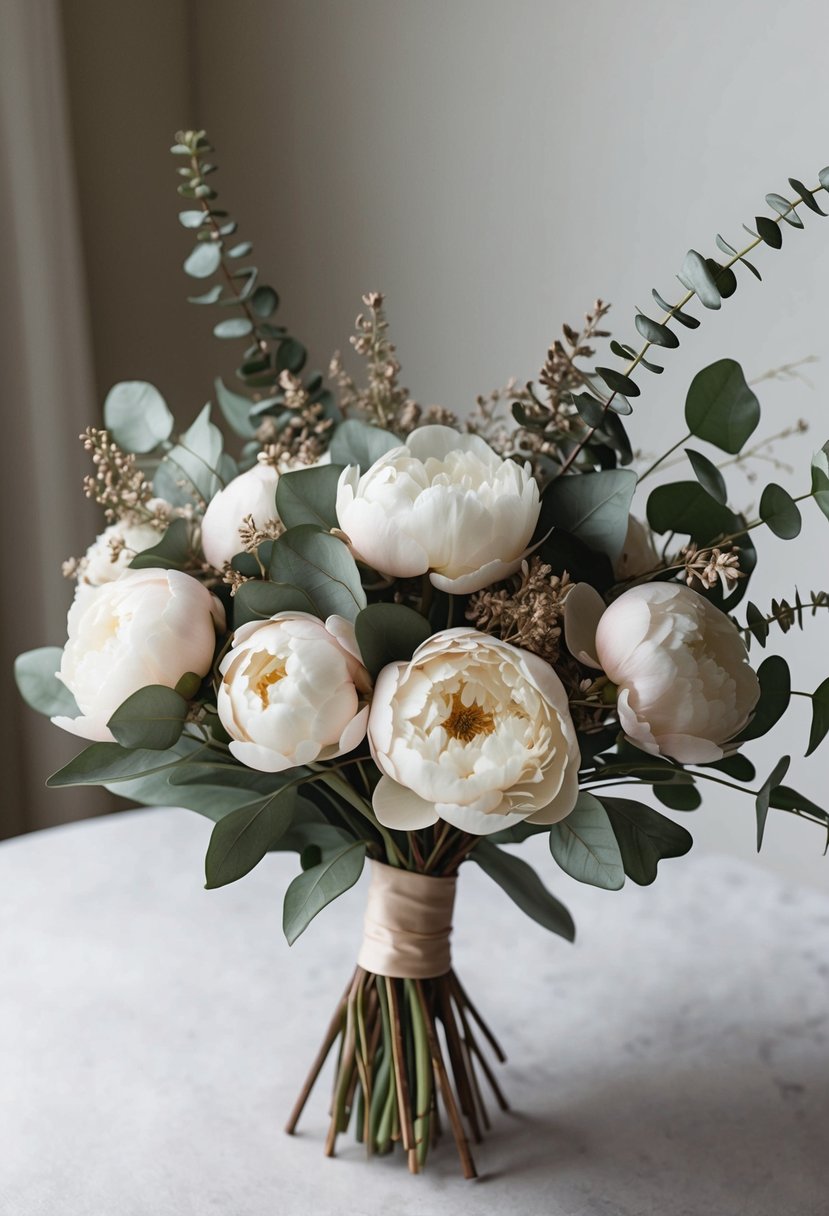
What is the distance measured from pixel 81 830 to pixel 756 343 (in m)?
1.02

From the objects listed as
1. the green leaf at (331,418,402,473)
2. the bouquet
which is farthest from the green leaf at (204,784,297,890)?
the green leaf at (331,418,402,473)

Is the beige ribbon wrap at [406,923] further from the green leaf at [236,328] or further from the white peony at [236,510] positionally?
the green leaf at [236,328]

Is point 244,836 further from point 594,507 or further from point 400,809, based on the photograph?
point 594,507

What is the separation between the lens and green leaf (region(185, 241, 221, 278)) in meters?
0.81

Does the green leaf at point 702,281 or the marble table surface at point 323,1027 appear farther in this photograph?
the marble table surface at point 323,1027

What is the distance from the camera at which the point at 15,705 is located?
2016mm

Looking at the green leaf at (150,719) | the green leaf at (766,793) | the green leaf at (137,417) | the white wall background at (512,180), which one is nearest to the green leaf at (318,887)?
the green leaf at (150,719)

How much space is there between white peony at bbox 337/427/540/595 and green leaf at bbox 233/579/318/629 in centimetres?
4

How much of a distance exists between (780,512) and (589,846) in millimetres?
212

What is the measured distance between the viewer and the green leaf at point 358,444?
0.68 meters

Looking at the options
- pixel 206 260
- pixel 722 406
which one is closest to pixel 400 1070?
pixel 722 406

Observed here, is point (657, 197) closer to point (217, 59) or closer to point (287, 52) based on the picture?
point (287, 52)

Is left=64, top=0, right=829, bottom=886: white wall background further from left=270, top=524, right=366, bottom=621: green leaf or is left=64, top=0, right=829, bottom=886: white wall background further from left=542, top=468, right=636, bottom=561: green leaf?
left=270, top=524, right=366, bottom=621: green leaf

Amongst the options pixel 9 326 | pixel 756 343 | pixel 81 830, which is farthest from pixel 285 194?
pixel 81 830
